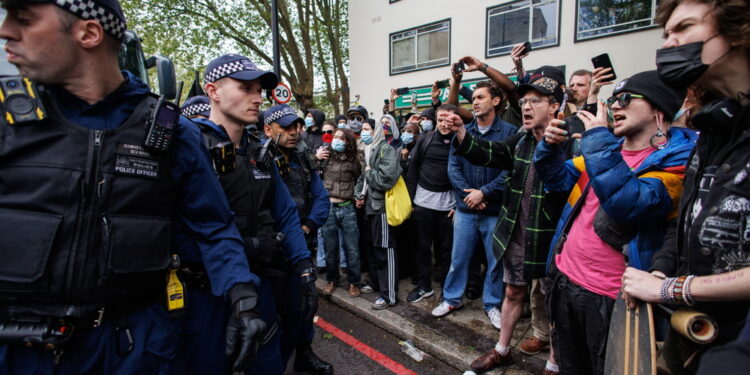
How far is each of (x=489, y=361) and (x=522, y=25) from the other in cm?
1118

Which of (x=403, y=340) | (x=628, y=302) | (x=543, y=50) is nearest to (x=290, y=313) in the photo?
(x=403, y=340)

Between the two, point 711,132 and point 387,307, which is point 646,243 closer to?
point 711,132

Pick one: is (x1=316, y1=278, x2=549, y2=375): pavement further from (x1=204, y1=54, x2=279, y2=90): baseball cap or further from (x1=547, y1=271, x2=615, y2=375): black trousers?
(x1=204, y1=54, x2=279, y2=90): baseball cap

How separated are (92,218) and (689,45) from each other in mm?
2239

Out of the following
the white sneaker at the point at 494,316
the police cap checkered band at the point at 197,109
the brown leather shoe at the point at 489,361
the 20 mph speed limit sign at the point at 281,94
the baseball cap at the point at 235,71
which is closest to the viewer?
the baseball cap at the point at 235,71

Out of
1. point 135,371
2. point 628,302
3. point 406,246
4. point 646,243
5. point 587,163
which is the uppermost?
point 587,163

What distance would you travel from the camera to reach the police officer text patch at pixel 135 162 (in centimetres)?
138

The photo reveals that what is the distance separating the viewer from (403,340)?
3.67 meters

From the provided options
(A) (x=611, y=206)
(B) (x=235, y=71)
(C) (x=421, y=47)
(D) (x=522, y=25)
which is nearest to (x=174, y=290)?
(B) (x=235, y=71)

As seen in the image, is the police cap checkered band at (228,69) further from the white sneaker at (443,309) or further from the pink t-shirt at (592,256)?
the white sneaker at (443,309)

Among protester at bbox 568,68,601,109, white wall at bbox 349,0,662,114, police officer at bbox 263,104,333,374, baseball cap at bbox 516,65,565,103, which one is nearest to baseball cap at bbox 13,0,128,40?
police officer at bbox 263,104,333,374

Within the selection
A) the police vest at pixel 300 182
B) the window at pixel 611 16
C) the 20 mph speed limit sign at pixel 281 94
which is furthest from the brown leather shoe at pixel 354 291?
the window at pixel 611 16

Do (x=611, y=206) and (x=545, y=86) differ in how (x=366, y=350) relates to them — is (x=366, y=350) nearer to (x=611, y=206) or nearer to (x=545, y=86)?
(x=611, y=206)

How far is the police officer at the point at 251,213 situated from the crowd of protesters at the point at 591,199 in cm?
151
